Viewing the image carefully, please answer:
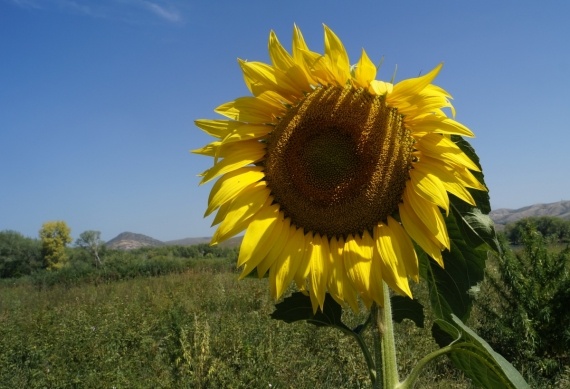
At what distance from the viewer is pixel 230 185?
1.06 metres

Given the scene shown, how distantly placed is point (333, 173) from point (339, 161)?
32mm

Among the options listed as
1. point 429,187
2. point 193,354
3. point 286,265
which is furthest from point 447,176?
point 193,354

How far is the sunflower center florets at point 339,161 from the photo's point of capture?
100cm

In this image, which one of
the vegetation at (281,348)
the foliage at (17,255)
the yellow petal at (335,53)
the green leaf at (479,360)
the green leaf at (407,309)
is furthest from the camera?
the foliage at (17,255)

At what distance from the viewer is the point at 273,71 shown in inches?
39.2

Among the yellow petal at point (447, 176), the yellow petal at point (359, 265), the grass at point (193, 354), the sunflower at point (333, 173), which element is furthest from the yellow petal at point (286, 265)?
the grass at point (193, 354)

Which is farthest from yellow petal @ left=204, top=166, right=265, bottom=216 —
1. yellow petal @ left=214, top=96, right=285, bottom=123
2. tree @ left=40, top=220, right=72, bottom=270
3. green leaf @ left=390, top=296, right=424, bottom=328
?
tree @ left=40, top=220, right=72, bottom=270

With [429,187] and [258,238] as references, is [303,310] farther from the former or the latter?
[429,187]

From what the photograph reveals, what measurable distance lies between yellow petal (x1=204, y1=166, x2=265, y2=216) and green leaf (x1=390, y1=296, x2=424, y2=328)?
0.46 meters

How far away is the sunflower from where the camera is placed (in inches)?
36.5

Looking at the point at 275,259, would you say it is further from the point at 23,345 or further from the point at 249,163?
the point at 23,345

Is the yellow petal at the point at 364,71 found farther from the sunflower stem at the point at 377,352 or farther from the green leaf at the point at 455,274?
the sunflower stem at the point at 377,352

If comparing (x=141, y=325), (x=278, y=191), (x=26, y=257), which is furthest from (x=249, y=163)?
(x=26, y=257)

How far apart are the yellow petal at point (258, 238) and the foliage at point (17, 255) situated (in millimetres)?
48124
